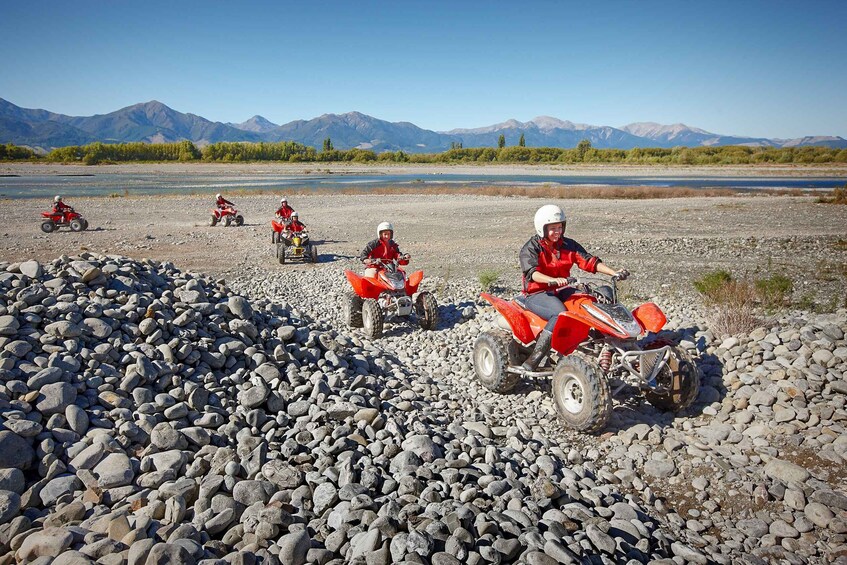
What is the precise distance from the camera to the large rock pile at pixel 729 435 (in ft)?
12.6

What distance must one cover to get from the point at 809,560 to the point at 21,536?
5435 millimetres

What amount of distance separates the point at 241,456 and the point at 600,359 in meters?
3.66

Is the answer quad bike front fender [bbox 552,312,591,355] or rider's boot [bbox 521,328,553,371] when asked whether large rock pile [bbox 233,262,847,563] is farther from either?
quad bike front fender [bbox 552,312,591,355]

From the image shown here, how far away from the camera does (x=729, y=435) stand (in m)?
5.06

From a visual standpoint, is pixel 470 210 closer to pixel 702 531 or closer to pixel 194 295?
pixel 194 295

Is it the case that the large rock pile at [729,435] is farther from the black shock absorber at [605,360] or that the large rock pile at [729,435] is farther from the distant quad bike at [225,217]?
the distant quad bike at [225,217]

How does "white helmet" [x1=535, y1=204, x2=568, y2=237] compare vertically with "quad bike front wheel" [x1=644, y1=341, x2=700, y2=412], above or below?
above

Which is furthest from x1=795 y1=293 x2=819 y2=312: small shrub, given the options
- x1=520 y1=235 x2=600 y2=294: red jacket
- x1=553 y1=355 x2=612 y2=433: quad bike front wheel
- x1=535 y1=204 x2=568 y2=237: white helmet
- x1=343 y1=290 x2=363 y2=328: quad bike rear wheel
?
x1=343 y1=290 x2=363 y2=328: quad bike rear wheel

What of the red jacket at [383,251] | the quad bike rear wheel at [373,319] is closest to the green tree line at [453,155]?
the red jacket at [383,251]

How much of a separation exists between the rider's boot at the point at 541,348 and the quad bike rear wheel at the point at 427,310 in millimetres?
2936

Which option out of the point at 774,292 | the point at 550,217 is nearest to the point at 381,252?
the point at 550,217

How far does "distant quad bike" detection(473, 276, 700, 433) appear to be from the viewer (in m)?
4.85

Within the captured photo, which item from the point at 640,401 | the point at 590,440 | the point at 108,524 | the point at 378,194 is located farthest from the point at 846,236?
the point at 378,194

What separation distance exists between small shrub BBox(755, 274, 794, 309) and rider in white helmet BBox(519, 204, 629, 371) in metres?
4.51
